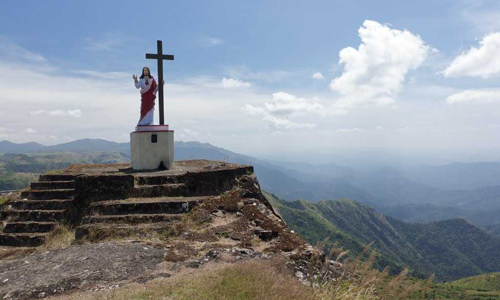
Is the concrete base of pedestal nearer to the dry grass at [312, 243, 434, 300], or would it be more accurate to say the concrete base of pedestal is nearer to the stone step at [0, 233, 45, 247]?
the stone step at [0, 233, 45, 247]

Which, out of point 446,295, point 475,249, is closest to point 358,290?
point 446,295

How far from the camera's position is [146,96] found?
18266 mm

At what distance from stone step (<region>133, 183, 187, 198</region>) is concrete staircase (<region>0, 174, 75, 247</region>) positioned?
3.02 metres

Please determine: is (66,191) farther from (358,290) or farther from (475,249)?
(475,249)

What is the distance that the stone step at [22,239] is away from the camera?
1187 cm

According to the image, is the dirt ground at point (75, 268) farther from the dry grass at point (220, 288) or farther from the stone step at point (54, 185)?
the stone step at point (54, 185)

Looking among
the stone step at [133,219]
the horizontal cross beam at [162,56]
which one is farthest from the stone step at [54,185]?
the horizontal cross beam at [162,56]

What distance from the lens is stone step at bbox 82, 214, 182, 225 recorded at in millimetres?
11375

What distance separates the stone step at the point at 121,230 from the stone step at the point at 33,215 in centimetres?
292

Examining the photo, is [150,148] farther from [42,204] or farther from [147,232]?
[147,232]

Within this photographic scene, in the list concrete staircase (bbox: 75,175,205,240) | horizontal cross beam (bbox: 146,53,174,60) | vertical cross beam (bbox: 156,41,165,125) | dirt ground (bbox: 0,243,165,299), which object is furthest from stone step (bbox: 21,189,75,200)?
horizontal cross beam (bbox: 146,53,174,60)

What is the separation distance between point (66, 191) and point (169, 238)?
743cm

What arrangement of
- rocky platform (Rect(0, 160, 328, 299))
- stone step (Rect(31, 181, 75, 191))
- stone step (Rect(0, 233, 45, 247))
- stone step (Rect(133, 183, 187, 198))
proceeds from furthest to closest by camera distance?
stone step (Rect(31, 181, 75, 191)) → stone step (Rect(133, 183, 187, 198)) → stone step (Rect(0, 233, 45, 247)) → rocky platform (Rect(0, 160, 328, 299))

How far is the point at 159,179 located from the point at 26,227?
18.5ft
